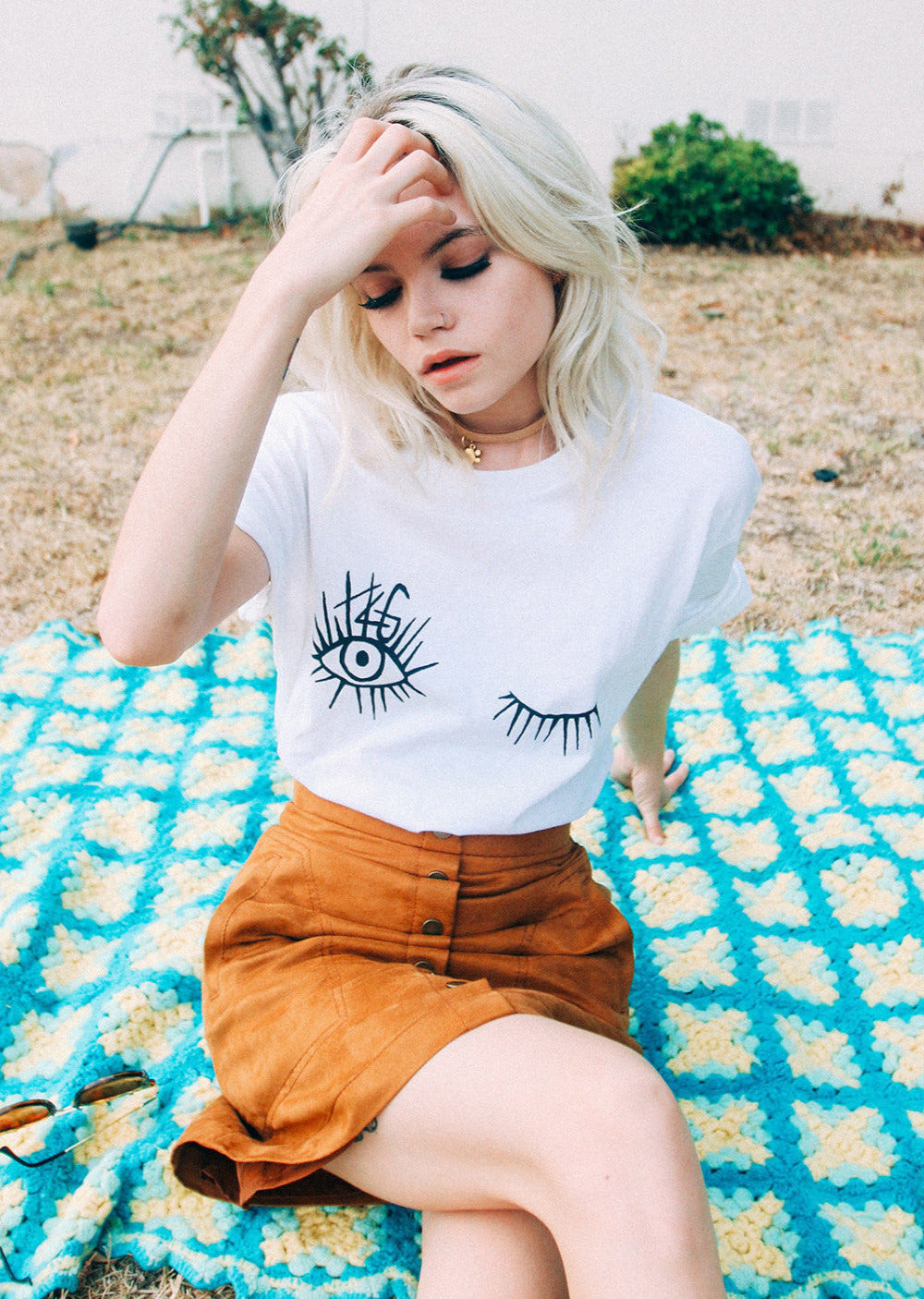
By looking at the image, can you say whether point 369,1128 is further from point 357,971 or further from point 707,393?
point 707,393

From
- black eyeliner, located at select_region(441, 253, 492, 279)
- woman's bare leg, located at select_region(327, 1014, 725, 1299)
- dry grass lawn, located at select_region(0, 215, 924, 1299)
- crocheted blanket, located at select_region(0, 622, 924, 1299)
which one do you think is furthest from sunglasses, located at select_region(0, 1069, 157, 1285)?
black eyeliner, located at select_region(441, 253, 492, 279)

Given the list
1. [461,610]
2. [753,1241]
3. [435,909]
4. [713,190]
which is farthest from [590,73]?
Answer: [753,1241]

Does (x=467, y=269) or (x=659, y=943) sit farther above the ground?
(x=467, y=269)

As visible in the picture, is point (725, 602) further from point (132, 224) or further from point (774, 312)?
point (132, 224)

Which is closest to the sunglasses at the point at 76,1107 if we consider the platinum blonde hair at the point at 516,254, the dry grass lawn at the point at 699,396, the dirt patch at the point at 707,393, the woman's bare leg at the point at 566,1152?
the dry grass lawn at the point at 699,396

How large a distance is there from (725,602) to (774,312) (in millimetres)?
4579

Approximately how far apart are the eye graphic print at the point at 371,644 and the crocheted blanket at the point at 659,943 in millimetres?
774

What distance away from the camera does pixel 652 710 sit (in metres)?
2.13

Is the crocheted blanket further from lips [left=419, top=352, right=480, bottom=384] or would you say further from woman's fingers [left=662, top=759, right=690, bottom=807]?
lips [left=419, top=352, right=480, bottom=384]

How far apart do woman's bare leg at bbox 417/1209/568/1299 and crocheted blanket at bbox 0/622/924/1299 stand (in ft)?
0.92

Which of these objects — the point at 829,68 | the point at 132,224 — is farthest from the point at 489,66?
the point at 132,224

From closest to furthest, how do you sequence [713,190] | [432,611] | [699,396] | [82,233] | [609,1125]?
1. [609,1125]
2. [432,611]
3. [699,396]
4. [713,190]
5. [82,233]

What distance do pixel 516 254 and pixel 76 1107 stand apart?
1.46 meters

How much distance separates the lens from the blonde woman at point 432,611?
1.29 meters
